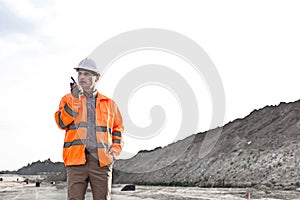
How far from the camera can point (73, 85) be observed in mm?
4016

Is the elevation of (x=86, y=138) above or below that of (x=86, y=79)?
below

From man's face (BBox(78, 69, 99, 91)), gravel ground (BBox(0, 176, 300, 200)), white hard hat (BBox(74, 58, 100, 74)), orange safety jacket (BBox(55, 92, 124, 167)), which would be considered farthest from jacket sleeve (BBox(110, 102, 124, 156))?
gravel ground (BBox(0, 176, 300, 200))

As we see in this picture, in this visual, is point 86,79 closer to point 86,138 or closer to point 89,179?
point 86,138

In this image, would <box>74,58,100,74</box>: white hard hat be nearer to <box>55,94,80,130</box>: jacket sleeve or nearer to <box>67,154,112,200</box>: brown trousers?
<box>55,94,80,130</box>: jacket sleeve

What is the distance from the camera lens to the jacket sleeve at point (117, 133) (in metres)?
4.17

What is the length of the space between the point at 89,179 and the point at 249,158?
39.2m

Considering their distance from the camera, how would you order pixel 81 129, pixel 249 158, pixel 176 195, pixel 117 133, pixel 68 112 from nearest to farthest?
1. pixel 68 112
2. pixel 81 129
3. pixel 117 133
4. pixel 176 195
5. pixel 249 158

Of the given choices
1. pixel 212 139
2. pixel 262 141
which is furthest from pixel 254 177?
pixel 212 139

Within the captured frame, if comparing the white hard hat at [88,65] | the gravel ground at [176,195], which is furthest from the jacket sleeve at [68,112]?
the gravel ground at [176,195]

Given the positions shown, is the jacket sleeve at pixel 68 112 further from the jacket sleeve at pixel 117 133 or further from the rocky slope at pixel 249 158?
the rocky slope at pixel 249 158

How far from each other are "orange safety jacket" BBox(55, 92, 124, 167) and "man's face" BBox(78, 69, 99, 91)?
0.12 m

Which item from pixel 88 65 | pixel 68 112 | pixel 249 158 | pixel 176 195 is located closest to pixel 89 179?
pixel 68 112

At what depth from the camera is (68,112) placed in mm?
3984

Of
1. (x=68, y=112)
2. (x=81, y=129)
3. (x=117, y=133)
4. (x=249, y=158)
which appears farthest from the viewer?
(x=249, y=158)
